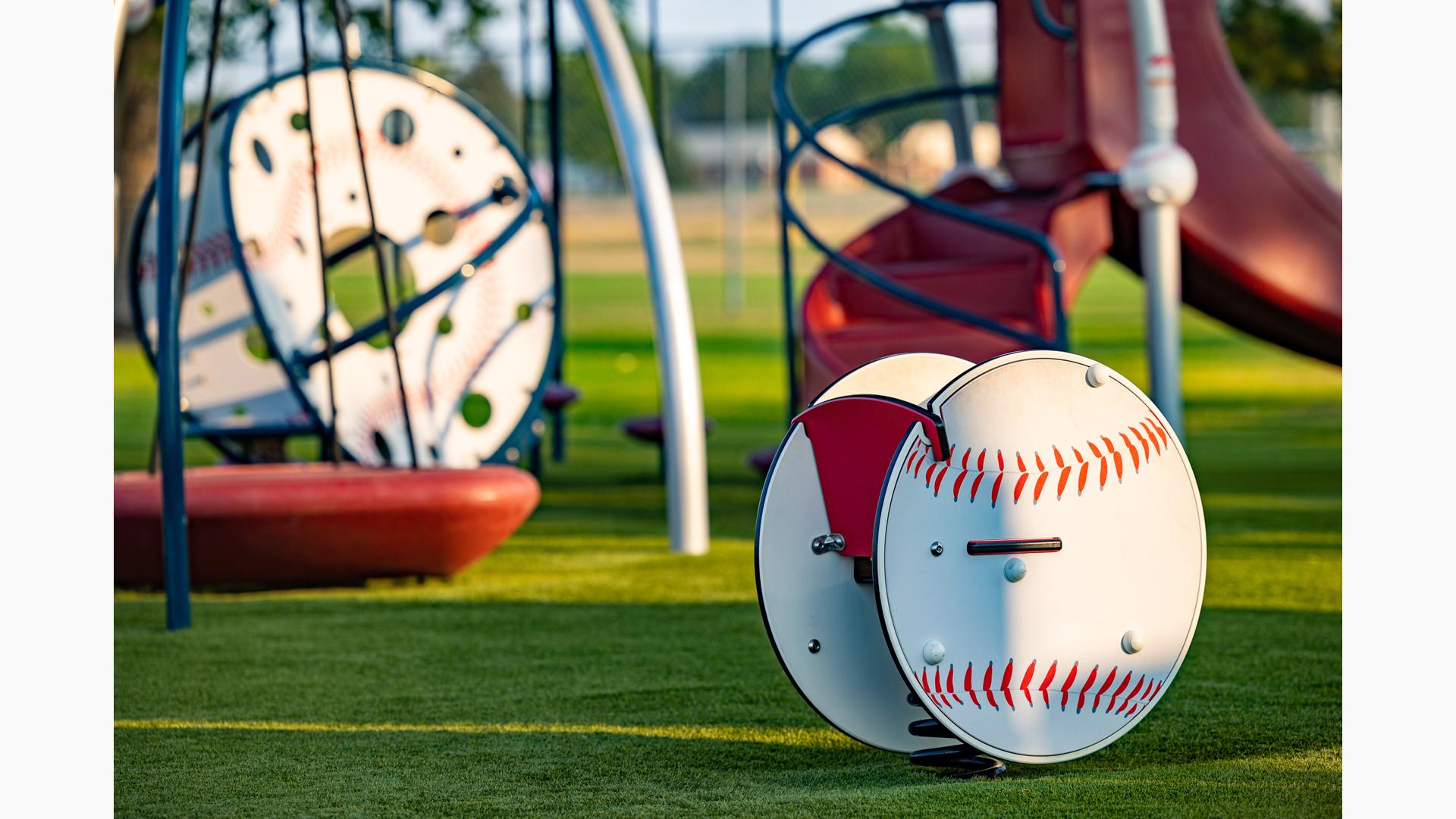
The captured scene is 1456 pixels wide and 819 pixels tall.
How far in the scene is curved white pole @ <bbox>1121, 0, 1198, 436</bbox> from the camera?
5.56m

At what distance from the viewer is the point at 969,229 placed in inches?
260

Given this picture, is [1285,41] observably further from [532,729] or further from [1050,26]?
[532,729]

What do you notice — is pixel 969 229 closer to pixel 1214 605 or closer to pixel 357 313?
pixel 1214 605

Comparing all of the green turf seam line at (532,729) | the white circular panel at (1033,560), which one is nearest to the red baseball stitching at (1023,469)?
the white circular panel at (1033,560)

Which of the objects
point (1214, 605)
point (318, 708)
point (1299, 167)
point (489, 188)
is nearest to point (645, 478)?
point (489, 188)

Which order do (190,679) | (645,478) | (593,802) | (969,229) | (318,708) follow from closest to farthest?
(593,802) → (318,708) → (190,679) → (969,229) → (645,478)

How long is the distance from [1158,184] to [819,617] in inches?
123

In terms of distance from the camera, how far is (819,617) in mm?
2879

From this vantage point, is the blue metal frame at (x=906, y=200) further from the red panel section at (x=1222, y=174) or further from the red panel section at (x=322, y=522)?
the red panel section at (x=322, y=522)

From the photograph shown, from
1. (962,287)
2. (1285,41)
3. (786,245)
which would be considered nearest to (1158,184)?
(962,287)

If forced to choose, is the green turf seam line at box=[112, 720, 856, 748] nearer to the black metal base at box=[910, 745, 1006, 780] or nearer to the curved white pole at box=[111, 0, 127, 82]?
the black metal base at box=[910, 745, 1006, 780]

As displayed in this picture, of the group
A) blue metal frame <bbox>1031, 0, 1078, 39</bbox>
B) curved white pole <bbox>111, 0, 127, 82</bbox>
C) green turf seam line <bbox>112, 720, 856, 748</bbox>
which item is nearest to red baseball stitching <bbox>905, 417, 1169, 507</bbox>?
green turf seam line <bbox>112, 720, 856, 748</bbox>

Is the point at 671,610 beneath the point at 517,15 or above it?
beneath
